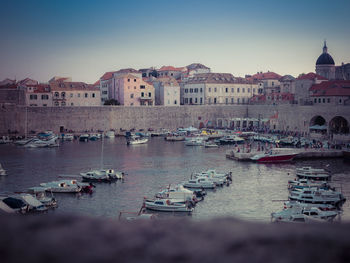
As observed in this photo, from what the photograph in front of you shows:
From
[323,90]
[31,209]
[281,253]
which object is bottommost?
[31,209]

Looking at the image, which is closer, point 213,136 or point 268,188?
point 268,188

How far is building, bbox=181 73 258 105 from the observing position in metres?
42.4

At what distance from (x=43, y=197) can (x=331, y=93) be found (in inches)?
958

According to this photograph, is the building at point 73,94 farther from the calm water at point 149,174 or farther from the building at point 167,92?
the calm water at point 149,174

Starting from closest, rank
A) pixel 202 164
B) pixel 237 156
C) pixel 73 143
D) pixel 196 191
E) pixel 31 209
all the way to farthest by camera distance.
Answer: pixel 31 209, pixel 196 191, pixel 202 164, pixel 237 156, pixel 73 143

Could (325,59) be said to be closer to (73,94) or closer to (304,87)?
(304,87)

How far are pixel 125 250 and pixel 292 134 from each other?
31312 millimetres

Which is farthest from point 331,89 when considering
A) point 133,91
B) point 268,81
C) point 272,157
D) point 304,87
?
point 133,91

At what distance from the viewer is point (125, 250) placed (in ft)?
4.40

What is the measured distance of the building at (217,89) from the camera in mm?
42438

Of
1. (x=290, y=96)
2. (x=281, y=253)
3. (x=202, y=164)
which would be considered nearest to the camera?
(x=281, y=253)

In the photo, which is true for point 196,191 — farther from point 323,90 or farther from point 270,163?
point 323,90

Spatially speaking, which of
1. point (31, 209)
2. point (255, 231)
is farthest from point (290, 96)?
point (255, 231)

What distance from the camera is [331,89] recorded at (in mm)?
32656
